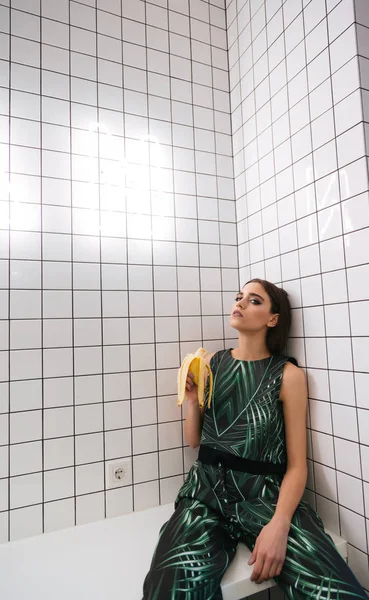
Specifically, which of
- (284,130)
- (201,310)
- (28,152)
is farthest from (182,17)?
(201,310)

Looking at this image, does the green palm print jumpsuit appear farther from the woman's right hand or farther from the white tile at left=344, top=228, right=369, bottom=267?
the white tile at left=344, top=228, right=369, bottom=267

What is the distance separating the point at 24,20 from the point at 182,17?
78cm

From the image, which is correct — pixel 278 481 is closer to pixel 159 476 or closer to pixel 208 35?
pixel 159 476

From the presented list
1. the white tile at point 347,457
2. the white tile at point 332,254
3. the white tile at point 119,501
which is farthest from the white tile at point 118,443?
the white tile at point 332,254

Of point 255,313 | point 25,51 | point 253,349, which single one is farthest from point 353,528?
point 25,51

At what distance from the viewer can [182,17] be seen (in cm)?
177

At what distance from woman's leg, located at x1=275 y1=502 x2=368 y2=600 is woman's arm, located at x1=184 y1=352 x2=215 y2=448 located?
1.58 feet

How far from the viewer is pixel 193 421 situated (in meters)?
1.45

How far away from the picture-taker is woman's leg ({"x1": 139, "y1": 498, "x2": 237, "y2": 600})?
0.93 m

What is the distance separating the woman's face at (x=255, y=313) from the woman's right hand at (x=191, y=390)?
0.27 meters

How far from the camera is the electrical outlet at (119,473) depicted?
142 centimetres

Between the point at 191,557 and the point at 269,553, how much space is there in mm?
226

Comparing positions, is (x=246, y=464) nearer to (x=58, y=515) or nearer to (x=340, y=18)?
(x=58, y=515)

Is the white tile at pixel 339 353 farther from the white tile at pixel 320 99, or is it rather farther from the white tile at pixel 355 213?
the white tile at pixel 320 99
